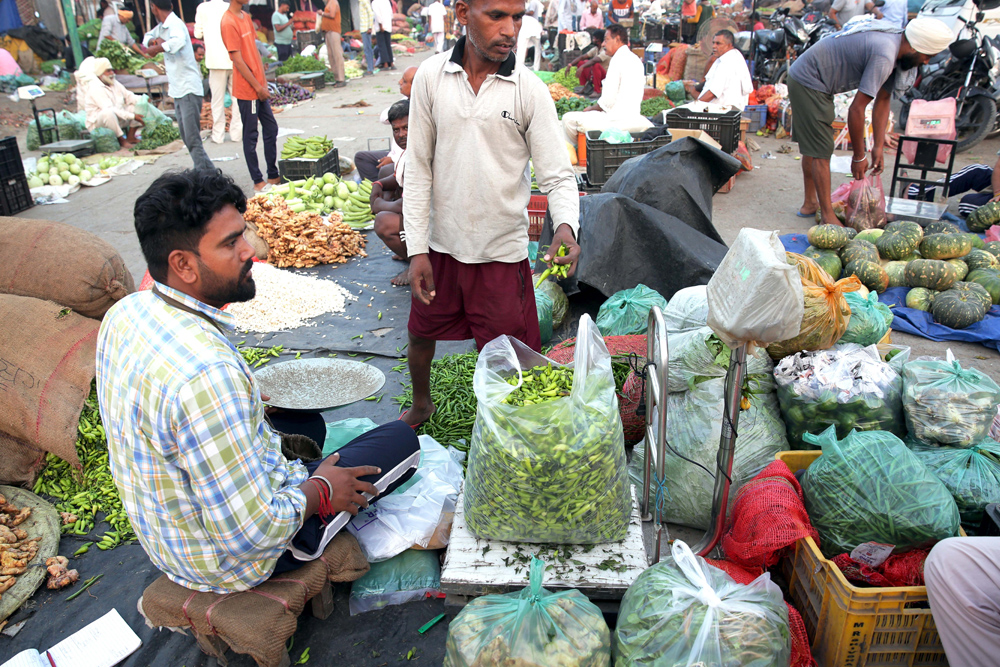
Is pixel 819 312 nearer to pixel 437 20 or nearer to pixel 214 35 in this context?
pixel 214 35

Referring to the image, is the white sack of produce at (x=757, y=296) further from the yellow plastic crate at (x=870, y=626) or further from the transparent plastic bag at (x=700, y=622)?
the yellow plastic crate at (x=870, y=626)

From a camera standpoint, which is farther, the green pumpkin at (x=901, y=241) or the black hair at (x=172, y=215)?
the green pumpkin at (x=901, y=241)

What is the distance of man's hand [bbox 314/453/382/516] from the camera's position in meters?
2.18

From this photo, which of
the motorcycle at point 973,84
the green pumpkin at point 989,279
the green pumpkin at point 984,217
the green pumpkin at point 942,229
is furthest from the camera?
the motorcycle at point 973,84

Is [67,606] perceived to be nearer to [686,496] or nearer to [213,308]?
[213,308]

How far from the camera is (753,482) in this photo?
2.38 meters

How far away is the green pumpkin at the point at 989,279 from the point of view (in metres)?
4.54

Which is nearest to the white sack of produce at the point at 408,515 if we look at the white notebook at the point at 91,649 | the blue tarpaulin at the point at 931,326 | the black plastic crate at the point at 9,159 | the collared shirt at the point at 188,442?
the collared shirt at the point at 188,442

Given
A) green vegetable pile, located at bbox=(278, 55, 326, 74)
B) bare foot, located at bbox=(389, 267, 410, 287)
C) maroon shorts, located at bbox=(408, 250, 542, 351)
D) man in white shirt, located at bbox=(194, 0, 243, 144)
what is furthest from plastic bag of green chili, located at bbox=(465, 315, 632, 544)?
green vegetable pile, located at bbox=(278, 55, 326, 74)

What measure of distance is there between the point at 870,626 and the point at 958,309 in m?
3.24

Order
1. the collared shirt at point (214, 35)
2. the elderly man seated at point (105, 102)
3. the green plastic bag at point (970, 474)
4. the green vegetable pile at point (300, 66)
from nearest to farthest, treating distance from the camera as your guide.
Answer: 1. the green plastic bag at point (970, 474)
2. the collared shirt at point (214, 35)
3. the elderly man seated at point (105, 102)
4. the green vegetable pile at point (300, 66)

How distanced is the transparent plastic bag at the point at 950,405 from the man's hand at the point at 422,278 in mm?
1999

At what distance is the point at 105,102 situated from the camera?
10.7m

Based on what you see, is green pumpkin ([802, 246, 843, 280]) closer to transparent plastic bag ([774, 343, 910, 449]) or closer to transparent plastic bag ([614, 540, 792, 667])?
transparent plastic bag ([774, 343, 910, 449])
